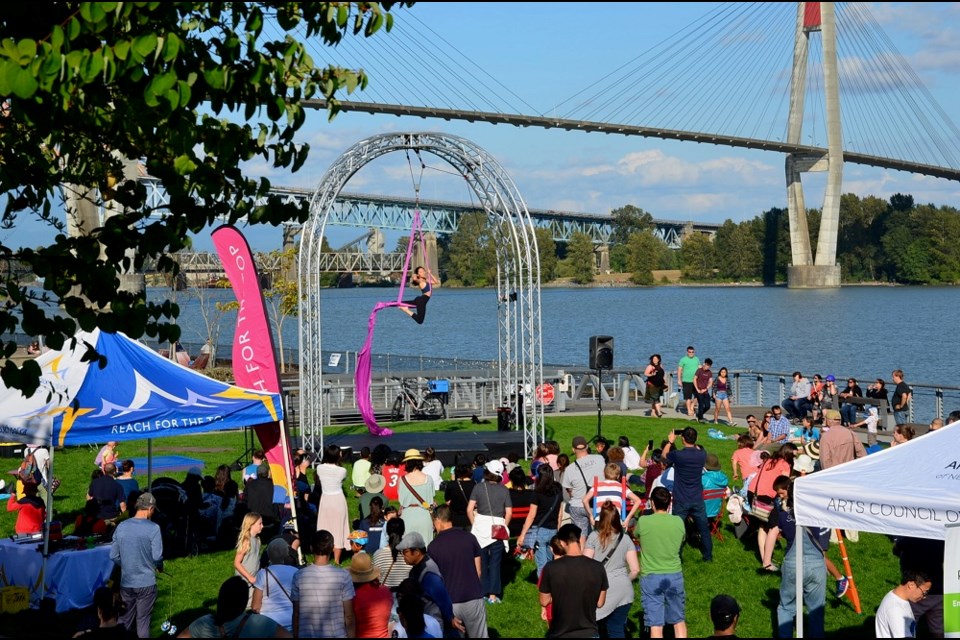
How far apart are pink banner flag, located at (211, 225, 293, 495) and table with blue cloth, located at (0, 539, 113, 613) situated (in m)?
2.13

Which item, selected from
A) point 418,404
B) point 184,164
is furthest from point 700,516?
point 418,404

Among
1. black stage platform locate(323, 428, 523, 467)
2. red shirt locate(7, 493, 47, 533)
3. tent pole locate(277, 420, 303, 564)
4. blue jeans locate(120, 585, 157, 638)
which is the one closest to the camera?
blue jeans locate(120, 585, 157, 638)

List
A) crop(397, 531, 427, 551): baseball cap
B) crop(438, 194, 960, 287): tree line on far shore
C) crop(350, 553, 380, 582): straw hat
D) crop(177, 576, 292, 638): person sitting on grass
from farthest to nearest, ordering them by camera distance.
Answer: crop(438, 194, 960, 287): tree line on far shore
crop(397, 531, 427, 551): baseball cap
crop(350, 553, 380, 582): straw hat
crop(177, 576, 292, 638): person sitting on grass

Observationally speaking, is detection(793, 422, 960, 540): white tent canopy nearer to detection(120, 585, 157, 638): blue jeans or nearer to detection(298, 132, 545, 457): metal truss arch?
detection(120, 585, 157, 638): blue jeans

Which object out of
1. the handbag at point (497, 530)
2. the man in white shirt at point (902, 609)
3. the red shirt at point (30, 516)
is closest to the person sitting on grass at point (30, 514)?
the red shirt at point (30, 516)

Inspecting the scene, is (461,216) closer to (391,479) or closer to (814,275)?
(814,275)

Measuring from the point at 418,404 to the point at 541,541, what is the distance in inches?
542

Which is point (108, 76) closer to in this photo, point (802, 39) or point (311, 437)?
point (311, 437)

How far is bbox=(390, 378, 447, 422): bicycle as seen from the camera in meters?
24.4

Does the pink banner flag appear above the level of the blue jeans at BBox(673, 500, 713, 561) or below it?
above

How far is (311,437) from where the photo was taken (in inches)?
704

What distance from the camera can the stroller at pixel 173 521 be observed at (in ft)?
40.6

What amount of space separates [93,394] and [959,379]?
42.1 metres

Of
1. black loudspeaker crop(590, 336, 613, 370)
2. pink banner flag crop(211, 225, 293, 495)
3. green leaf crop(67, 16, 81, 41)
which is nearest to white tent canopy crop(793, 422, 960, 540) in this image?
green leaf crop(67, 16, 81, 41)
